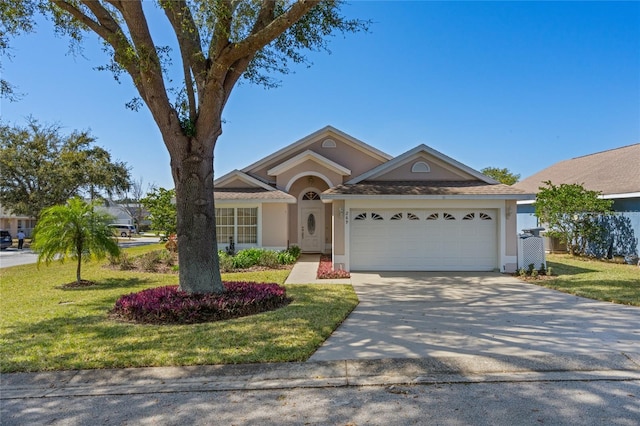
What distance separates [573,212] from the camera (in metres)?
16.8

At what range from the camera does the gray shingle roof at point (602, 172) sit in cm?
1676

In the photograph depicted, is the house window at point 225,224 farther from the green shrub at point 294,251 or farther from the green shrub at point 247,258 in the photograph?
the green shrub at point 294,251

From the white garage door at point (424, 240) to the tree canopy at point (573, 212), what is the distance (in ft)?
17.9

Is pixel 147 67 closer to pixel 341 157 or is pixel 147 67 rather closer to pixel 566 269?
pixel 341 157

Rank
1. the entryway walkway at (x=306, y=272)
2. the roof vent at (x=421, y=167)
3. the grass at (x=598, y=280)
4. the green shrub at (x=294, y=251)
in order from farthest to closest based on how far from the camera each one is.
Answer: the green shrub at (x=294, y=251)
the roof vent at (x=421, y=167)
the entryway walkway at (x=306, y=272)
the grass at (x=598, y=280)

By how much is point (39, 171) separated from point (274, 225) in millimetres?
25417

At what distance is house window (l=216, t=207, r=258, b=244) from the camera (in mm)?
17078

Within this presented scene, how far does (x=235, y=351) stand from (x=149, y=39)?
236 inches

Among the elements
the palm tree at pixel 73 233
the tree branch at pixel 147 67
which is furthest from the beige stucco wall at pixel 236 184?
the tree branch at pixel 147 67

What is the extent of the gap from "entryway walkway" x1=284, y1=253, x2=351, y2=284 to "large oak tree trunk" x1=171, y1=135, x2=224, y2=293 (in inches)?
158

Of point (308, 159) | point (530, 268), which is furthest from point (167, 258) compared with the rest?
point (530, 268)

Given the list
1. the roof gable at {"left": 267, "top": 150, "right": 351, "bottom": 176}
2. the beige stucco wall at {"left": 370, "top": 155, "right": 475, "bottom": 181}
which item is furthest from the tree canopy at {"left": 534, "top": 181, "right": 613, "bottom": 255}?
the roof gable at {"left": 267, "top": 150, "right": 351, "bottom": 176}

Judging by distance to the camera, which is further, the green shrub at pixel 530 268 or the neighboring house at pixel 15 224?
the neighboring house at pixel 15 224

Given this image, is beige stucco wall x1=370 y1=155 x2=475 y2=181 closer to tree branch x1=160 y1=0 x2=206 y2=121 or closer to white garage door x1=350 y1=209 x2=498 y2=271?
white garage door x1=350 y1=209 x2=498 y2=271
